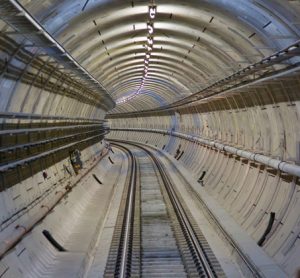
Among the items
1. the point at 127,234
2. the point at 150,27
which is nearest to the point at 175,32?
the point at 150,27

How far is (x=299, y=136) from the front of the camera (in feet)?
33.0

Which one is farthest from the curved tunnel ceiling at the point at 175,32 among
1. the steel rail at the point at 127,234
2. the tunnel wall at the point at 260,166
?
the steel rail at the point at 127,234

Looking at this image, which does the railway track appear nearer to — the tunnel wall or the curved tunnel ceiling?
the tunnel wall

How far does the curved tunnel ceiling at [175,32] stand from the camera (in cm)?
959

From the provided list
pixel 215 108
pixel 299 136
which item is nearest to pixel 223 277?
pixel 299 136

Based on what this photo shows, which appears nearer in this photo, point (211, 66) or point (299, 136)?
point (299, 136)

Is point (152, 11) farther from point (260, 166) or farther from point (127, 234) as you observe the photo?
point (127, 234)

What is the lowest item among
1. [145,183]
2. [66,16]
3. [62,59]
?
[145,183]

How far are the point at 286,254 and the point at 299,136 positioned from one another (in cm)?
258

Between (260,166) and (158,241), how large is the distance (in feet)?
11.6

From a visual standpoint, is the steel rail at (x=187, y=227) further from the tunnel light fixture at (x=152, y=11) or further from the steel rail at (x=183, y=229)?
the tunnel light fixture at (x=152, y=11)

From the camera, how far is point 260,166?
12758 millimetres

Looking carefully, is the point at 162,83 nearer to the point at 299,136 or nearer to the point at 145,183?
the point at 145,183

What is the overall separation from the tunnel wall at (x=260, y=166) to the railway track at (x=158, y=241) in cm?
143
